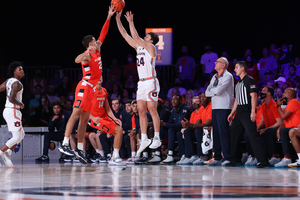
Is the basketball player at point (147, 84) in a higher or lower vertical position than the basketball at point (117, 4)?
lower

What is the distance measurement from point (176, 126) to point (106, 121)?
1.53 metres

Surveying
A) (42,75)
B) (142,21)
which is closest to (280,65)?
(142,21)

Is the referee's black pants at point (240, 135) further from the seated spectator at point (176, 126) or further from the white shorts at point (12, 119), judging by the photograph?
the white shorts at point (12, 119)

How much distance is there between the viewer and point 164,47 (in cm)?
1448

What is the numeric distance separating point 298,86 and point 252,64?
5.72 feet

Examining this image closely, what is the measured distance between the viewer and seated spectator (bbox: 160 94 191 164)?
8.41 m

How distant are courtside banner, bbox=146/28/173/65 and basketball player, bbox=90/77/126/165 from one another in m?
6.26

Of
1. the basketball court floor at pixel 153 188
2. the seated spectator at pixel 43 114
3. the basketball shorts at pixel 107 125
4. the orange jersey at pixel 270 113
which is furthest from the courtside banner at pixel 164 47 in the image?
the basketball court floor at pixel 153 188

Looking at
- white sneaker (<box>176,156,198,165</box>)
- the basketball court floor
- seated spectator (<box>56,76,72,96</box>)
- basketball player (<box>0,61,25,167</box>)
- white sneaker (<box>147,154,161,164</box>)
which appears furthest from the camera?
seated spectator (<box>56,76,72,96</box>)

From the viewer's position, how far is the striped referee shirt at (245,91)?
707cm

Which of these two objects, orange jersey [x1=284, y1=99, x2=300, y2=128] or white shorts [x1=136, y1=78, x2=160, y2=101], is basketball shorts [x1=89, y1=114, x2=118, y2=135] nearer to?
white shorts [x1=136, y1=78, x2=160, y2=101]

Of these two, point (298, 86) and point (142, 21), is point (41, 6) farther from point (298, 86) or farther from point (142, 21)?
point (298, 86)

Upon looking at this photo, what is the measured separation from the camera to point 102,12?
Result: 16.0m

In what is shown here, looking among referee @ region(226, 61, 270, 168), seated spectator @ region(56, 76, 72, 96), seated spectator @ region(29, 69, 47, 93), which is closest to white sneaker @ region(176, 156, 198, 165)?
referee @ region(226, 61, 270, 168)
